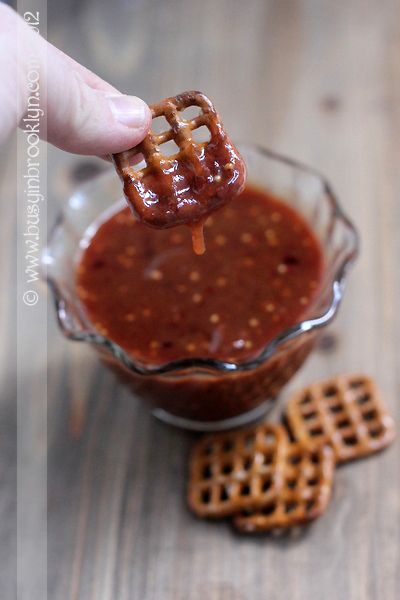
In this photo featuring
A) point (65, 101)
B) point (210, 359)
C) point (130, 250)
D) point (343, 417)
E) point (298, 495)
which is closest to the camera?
point (65, 101)

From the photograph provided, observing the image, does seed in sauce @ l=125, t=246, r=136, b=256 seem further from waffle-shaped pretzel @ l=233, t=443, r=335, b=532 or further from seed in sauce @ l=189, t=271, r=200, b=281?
waffle-shaped pretzel @ l=233, t=443, r=335, b=532

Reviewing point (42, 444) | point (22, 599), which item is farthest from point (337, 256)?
point (22, 599)

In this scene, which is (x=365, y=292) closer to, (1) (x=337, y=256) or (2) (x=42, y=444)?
(1) (x=337, y=256)

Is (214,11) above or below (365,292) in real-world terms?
above

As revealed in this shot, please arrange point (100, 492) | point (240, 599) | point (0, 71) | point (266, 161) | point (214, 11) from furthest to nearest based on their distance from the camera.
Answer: point (214, 11), point (266, 161), point (100, 492), point (240, 599), point (0, 71)

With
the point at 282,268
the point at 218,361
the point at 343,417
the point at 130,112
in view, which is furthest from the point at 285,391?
the point at 130,112

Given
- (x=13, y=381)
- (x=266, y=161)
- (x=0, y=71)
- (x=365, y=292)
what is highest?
(x=0, y=71)

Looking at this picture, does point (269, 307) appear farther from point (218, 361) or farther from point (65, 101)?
point (65, 101)
